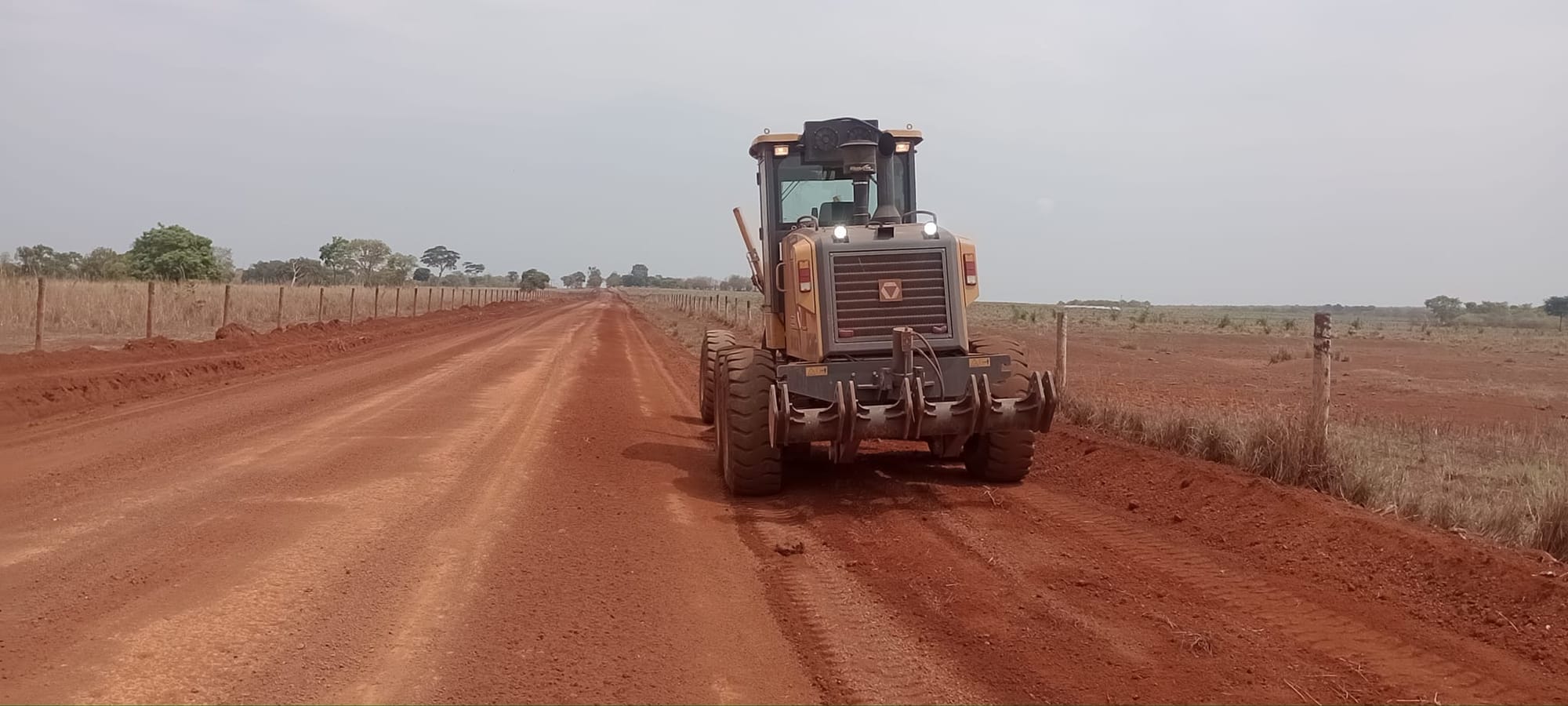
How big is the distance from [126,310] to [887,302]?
26071 mm

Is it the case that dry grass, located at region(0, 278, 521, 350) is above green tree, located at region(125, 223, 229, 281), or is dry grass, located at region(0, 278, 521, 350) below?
below

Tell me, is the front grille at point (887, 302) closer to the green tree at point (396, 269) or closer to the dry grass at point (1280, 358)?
the dry grass at point (1280, 358)

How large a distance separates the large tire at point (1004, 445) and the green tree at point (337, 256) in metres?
88.4

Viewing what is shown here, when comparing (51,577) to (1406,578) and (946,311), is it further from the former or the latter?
(1406,578)

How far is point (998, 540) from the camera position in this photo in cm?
673

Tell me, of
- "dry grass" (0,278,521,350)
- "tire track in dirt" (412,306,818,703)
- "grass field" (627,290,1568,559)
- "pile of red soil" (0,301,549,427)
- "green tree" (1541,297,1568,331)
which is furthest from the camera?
"green tree" (1541,297,1568,331)

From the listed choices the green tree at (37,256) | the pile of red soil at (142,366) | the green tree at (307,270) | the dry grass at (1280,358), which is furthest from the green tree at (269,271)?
the dry grass at (1280,358)

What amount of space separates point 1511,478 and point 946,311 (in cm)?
558

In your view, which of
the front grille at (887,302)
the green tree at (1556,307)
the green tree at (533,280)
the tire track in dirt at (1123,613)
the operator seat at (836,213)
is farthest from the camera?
the green tree at (533,280)

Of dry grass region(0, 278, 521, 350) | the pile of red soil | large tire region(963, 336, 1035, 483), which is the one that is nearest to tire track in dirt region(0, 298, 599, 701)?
large tire region(963, 336, 1035, 483)

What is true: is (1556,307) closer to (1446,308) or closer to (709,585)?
(1446,308)

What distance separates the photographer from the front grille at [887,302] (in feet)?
26.6

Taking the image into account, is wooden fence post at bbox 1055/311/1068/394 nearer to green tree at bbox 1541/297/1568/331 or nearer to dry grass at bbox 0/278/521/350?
dry grass at bbox 0/278/521/350

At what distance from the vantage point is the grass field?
724 centimetres
